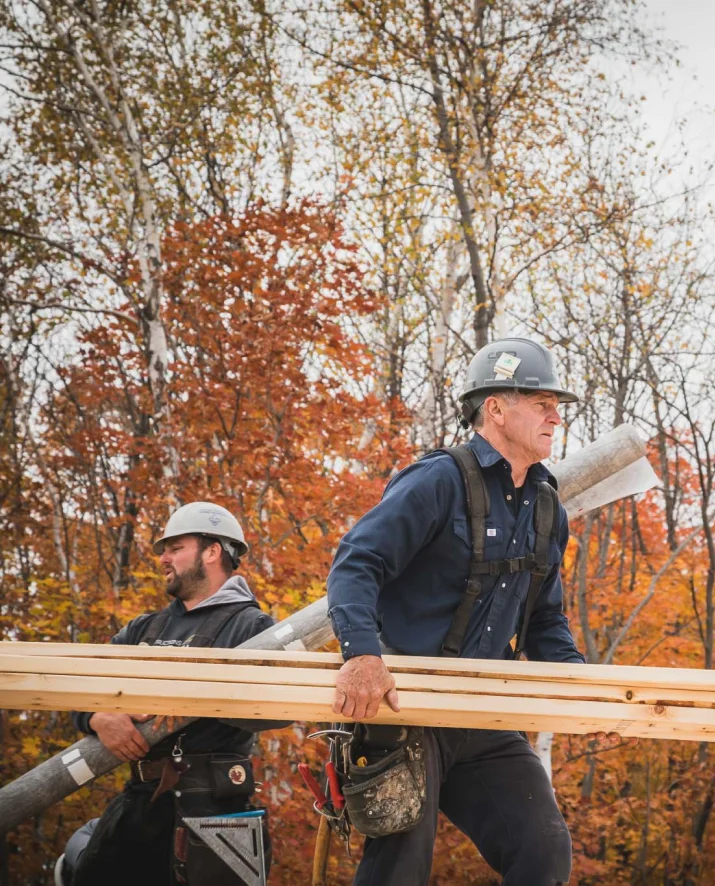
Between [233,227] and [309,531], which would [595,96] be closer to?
[233,227]

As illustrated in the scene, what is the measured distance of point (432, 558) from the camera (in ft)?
9.97

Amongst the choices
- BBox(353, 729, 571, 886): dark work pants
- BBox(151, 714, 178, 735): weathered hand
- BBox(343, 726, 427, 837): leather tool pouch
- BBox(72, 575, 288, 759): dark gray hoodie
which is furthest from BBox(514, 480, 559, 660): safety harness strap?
BBox(151, 714, 178, 735): weathered hand

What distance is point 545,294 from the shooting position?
43.3 ft

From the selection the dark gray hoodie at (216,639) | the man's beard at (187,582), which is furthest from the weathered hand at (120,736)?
the man's beard at (187,582)

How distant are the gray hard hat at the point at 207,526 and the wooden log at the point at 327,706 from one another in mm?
1613

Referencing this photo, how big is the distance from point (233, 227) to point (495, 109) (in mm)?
3165

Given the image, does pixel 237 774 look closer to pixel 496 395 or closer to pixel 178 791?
pixel 178 791

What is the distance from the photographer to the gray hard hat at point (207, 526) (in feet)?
14.9

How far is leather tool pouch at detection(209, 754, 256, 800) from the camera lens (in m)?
3.93

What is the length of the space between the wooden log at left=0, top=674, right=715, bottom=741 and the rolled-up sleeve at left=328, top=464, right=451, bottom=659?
23 centimetres

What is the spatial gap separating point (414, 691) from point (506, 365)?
1.23 metres

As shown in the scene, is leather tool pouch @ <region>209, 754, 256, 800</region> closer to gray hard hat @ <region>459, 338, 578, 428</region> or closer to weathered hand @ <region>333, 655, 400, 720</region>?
weathered hand @ <region>333, 655, 400, 720</region>

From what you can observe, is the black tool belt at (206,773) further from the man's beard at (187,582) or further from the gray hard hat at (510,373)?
the gray hard hat at (510,373)

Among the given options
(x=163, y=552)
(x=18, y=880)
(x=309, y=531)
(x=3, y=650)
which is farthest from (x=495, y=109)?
(x=18, y=880)
